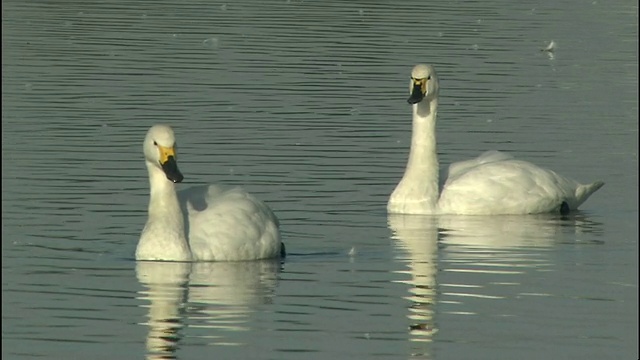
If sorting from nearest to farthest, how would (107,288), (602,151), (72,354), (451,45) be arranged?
1. (72,354)
2. (107,288)
3. (602,151)
4. (451,45)

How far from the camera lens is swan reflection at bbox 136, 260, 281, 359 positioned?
44.4 ft

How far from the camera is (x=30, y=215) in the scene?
18188mm

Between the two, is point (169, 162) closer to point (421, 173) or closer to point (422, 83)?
point (421, 173)

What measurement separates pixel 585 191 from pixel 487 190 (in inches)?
41.4

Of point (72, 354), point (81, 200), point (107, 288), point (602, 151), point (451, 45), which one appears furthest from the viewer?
point (451, 45)

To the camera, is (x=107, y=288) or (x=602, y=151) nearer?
(x=107, y=288)

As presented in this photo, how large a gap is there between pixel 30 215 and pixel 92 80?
1010 centimetres

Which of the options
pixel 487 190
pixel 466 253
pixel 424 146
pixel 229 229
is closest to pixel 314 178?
pixel 424 146

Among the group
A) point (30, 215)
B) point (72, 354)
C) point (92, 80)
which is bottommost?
point (72, 354)

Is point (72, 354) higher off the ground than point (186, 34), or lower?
lower

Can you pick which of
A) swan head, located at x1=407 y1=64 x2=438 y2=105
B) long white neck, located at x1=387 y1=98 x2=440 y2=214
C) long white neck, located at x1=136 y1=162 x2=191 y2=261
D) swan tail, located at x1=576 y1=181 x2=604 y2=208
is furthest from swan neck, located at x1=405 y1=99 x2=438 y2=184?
long white neck, located at x1=136 y1=162 x2=191 y2=261

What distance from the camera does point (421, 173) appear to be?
65.3ft

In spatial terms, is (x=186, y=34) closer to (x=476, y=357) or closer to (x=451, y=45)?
(x=451, y=45)

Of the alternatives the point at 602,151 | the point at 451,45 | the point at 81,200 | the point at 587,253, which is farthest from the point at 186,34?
the point at 587,253
